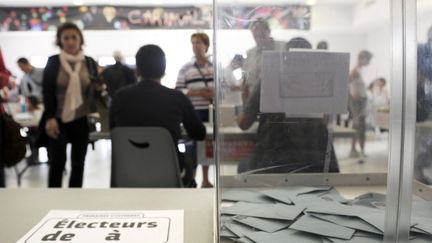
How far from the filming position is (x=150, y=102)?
160 centimetres

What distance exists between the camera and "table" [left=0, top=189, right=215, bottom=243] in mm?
696

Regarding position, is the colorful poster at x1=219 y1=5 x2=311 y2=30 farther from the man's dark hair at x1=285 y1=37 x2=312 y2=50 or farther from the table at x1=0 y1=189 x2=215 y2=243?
the table at x1=0 y1=189 x2=215 y2=243

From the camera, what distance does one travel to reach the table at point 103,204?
27.4 inches

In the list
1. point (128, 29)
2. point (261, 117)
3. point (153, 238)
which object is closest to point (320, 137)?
point (261, 117)

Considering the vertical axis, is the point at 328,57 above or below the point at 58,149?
above

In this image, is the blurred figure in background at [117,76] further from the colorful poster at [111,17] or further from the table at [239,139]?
the table at [239,139]

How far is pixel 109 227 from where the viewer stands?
69 cm

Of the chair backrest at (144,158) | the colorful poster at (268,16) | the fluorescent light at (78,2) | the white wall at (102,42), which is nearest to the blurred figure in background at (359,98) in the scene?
the colorful poster at (268,16)

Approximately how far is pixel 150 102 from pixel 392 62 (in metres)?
1.17

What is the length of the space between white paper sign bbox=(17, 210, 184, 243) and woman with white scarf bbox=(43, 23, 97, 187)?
58.9 inches

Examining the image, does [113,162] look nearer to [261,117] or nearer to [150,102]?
[150,102]

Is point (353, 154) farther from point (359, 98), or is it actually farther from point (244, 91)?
point (244, 91)

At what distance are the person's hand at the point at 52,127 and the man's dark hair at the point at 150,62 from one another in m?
0.80

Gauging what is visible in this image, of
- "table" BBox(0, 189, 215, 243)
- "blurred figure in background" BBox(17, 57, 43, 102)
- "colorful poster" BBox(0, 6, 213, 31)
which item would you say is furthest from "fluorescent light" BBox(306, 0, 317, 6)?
"colorful poster" BBox(0, 6, 213, 31)
